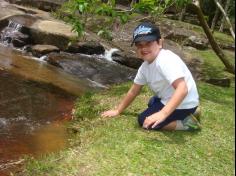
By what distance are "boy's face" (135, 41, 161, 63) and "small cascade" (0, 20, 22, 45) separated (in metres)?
11.2

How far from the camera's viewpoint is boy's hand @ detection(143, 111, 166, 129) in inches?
215

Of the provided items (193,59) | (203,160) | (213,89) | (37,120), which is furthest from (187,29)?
(203,160)

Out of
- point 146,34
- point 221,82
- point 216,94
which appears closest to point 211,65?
A: point 221,82

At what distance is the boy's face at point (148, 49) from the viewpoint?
537 cm

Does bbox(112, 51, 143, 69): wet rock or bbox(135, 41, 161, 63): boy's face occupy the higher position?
bbox(135, 41, 161, 63): boy's face

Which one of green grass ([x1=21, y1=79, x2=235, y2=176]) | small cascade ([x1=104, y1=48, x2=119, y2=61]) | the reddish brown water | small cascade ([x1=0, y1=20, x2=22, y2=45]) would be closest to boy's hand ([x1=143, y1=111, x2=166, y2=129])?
green grass ([x1=21, y1=79, x2=235, y2=176])

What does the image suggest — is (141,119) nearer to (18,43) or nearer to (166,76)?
(166,76)

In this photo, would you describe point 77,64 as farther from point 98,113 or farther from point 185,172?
point 185,172

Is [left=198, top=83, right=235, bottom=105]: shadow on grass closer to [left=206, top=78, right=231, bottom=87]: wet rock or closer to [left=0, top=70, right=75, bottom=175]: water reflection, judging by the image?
[left=206, top=78, right=231, bottom=87]: wet rock

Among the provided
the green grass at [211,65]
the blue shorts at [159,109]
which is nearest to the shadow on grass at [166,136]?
the blue shorts at [159,109]

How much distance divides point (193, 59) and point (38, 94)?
952 centimetres

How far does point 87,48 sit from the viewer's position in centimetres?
1566

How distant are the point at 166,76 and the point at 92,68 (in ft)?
27.9

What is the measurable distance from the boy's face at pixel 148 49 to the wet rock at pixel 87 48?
10.1 m
